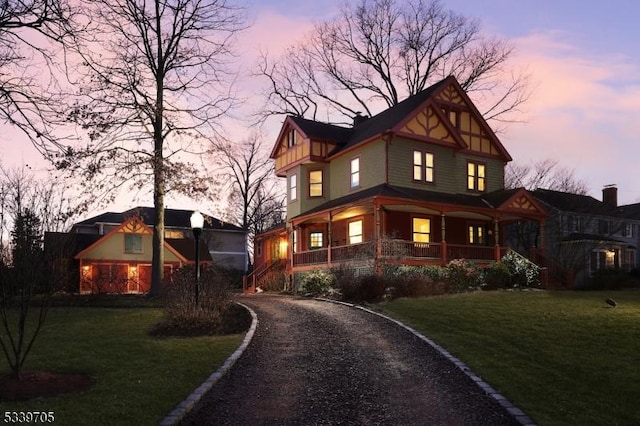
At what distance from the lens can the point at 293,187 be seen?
32.4 meters

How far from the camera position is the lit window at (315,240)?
31266mm

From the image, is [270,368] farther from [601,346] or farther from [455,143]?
[455,143]

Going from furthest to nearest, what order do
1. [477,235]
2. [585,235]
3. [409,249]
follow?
[585,235]
[477,235]
[409,249]

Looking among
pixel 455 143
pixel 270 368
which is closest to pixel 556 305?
pixel 270 368

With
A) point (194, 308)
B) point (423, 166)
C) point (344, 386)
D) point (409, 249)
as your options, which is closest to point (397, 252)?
point (409, 249)

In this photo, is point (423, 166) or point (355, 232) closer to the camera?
point (423, 166)

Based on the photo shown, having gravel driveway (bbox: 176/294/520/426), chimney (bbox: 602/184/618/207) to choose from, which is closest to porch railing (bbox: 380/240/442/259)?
gravel driveway (bbox: 176/294/520/426)

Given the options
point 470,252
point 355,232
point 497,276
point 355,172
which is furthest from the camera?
point 355,172

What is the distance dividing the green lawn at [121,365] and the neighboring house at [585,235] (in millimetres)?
26563

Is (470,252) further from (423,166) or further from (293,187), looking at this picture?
(293,187)

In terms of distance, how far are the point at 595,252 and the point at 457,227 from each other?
16710mm

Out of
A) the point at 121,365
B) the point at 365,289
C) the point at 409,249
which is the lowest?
the point at 121,365

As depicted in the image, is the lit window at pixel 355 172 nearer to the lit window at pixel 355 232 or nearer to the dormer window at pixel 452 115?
the lit window at pixel 355 232

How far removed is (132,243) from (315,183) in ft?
59.2
